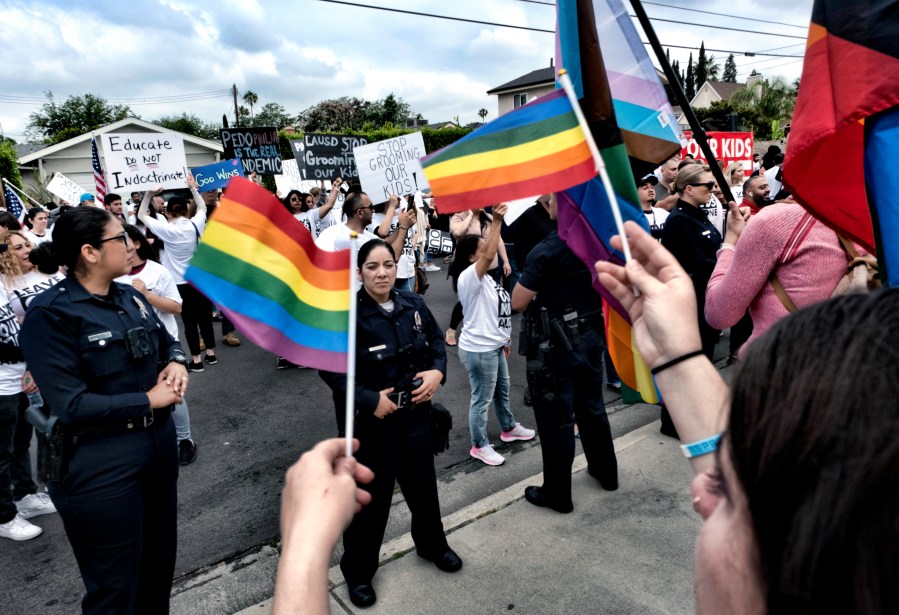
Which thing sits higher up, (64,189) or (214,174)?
(64,189)

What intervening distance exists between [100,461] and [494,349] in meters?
2.83

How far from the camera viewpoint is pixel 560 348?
3.74 meters

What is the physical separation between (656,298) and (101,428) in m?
2.32

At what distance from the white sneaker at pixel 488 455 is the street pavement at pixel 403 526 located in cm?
6

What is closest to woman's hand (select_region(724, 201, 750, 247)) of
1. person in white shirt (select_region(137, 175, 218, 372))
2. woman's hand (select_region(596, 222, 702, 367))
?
woman's hand (select_region(596, 222, 702, 367))

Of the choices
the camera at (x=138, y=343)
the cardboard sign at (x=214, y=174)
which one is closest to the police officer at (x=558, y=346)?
the camera at (x=138, y=343)

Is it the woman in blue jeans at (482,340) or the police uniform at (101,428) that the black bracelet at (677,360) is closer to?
the police uniform at (101,428)

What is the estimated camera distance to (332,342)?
182 centimetres

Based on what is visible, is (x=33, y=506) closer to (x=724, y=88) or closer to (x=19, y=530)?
(x=19, y=530)

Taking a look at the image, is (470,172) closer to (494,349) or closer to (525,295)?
(525,295)

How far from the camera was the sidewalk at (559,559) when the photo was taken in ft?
9.81

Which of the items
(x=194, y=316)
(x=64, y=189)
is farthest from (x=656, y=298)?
(x=64, y=189)

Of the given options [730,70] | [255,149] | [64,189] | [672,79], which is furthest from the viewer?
[730,70]

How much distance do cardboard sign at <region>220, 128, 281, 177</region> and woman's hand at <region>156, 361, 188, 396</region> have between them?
7.49 m
